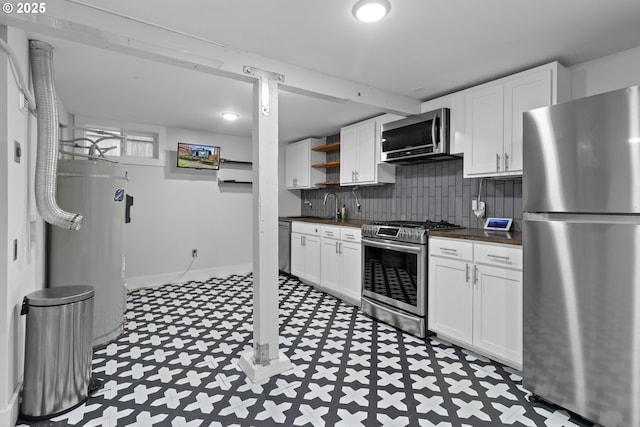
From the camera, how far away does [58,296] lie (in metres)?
1.97

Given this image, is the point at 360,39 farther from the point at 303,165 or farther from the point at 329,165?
the point at 303,165

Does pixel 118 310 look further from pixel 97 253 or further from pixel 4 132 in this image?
pixel 4 132

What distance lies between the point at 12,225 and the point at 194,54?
145 cm

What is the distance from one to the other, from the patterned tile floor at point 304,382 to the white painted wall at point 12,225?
0.98 ft

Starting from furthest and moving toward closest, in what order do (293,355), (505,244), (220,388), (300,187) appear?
1. (300,187)
2. (293,355)
3. (505,244)
4. (220,388)

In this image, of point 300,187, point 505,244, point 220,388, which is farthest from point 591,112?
point 300,187

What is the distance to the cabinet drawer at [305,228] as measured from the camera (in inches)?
178

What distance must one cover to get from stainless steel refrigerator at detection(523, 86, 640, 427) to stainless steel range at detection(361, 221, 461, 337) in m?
0.99

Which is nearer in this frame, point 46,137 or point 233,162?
point 46,137

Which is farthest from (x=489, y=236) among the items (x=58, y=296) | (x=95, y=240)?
(x=95, y=240)

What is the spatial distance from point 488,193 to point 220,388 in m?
2.86

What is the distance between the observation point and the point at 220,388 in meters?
2.15

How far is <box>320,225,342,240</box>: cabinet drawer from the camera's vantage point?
412 cm

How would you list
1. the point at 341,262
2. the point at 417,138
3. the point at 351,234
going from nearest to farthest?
the point at 417,138, the point at 351,234, the point at 341,262
